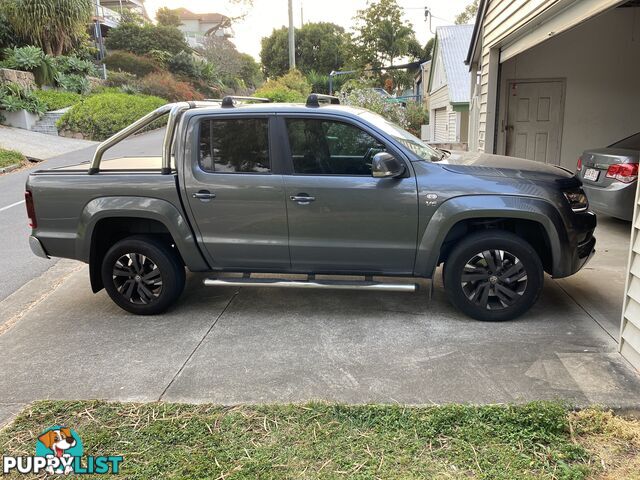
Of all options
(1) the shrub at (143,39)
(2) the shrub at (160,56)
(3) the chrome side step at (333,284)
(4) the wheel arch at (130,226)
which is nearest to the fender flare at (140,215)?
(4) the wheel arch at (130,226)

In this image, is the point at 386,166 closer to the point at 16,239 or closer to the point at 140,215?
the point at 140,215

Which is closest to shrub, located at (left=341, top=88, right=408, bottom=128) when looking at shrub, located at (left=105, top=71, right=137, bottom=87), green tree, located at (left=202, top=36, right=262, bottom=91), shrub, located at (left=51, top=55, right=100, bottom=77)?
shrub, located at (left=51, top=55, right=100, bottom=77)

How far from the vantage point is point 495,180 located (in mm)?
4254

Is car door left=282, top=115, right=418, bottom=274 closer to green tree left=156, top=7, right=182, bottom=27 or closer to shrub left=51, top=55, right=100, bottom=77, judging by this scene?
shrub left=51, top=55, right=100, bottom=77

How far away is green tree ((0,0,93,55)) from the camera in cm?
2091

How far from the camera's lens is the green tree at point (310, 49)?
174 feet

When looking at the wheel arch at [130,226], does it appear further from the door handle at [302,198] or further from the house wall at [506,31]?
the house wall at [506,31]

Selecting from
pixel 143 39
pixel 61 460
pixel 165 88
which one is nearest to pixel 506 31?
pixel 61 460

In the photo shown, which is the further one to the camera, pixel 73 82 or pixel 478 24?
pixel 73 82

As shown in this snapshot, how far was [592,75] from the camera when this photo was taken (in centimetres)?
1019

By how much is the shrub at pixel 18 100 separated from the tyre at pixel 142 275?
56.5 feet

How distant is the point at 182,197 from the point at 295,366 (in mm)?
1812

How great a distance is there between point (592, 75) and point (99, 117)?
1608cm

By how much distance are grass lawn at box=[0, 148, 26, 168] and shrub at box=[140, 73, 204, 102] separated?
10.6 meters
